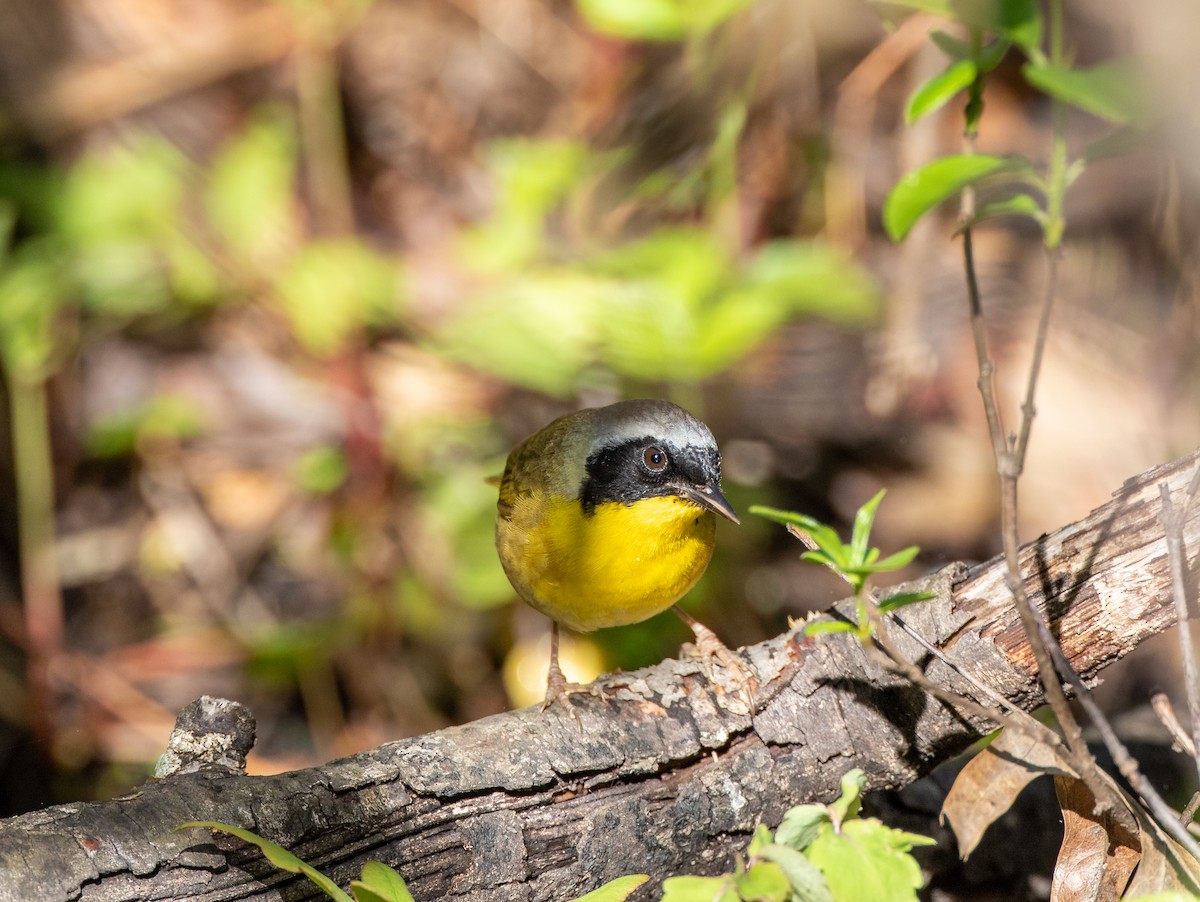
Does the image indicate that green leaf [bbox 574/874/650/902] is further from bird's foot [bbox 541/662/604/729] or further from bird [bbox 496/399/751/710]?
bird [bbox 496/399/751/710]

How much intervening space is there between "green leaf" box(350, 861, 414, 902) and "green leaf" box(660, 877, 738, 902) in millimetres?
517

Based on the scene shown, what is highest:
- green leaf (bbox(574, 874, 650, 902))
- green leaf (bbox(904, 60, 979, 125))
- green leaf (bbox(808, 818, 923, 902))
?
green leaf (bbox(904, 60, 979, 125))

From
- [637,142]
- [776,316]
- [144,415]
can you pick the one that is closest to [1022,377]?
[776,316]

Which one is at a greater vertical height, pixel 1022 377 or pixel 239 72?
pixel 239 72

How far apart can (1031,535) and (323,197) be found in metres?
4.51

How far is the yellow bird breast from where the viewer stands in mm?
3680

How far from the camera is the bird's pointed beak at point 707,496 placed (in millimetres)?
3648

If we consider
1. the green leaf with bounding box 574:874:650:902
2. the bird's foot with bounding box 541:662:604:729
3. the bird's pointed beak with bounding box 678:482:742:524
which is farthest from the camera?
the bird's pointed beak with bounding box 678:482:742:524

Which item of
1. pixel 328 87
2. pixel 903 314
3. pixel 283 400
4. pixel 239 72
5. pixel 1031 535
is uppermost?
pixel 239 72

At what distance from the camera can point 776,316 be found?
496cm

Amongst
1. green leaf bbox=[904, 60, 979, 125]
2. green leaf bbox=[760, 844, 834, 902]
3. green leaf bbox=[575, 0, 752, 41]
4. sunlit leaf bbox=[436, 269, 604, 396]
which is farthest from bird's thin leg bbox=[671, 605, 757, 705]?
green leaf bbox=[575, 0, 752, 41]

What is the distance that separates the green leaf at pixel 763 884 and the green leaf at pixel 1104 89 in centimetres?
174

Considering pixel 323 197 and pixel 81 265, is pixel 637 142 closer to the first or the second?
pixel 323 197

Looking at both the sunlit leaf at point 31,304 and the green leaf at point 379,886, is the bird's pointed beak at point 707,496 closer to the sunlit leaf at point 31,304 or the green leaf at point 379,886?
the green leaf at point 379,886
